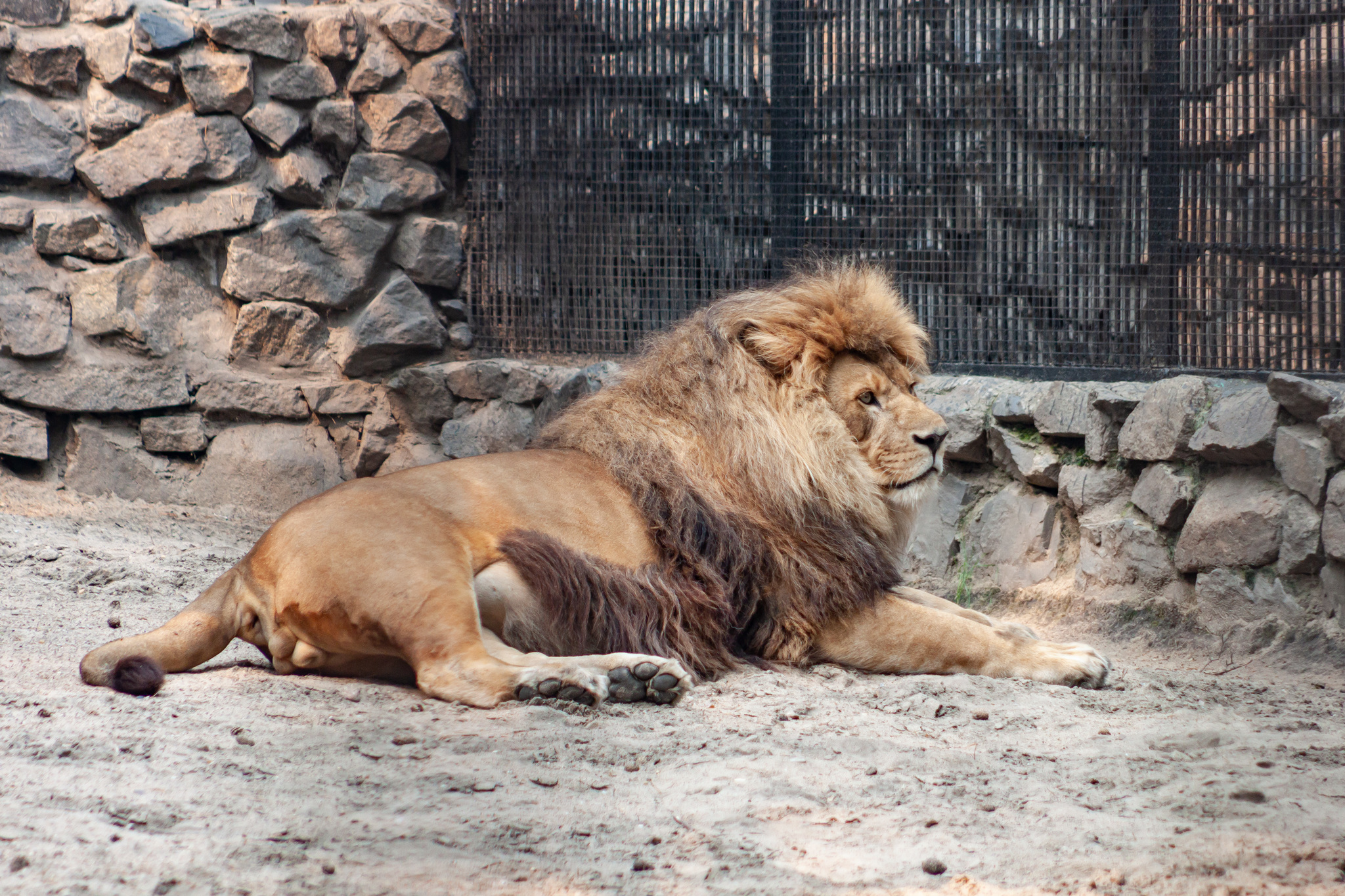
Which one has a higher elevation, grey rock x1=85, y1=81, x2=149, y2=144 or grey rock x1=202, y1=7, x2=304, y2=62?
grey rock x1=202, y1=7, x2=304, y2=62

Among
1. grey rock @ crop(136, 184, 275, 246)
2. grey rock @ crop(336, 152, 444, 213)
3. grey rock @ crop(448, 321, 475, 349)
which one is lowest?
grey rock @ crop(448, 321, 475, 349)

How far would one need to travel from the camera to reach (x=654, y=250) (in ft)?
18.0

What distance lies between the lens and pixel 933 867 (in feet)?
5.62

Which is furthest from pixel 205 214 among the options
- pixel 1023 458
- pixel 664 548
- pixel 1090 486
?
pixel 1090 486

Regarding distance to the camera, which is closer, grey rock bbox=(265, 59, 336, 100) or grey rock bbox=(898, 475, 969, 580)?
grey rock bbox=(898, 475, 969, 580)

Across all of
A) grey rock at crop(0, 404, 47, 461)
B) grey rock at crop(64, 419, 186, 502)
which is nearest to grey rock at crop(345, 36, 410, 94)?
grey rock at crop(64, 419, 186, 502)

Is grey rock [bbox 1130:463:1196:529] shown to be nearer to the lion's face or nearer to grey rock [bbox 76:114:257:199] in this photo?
the lion's face

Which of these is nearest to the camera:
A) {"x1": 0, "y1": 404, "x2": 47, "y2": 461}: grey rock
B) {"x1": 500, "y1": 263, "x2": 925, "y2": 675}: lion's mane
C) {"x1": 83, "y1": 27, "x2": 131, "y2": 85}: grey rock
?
{"x1": 500, "y1": 263, "x2": 925, "y2": 675}: lion's mane

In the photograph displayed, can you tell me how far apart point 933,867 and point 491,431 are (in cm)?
408

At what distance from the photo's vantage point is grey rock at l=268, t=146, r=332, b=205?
18.1 ft

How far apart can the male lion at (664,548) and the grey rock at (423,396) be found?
188 centimetres

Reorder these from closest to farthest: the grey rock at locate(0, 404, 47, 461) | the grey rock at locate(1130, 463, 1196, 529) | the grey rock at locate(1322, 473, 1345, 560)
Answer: the grey rock at locate(1322, 473, 1345, 560) → the grey rock at locate(1130, 463, 1196, 529) → the grey rock at locate(0, 404, 47, 461)

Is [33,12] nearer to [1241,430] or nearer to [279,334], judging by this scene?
[279,334]

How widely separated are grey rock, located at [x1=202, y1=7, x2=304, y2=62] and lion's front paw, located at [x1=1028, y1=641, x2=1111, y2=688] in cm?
462
